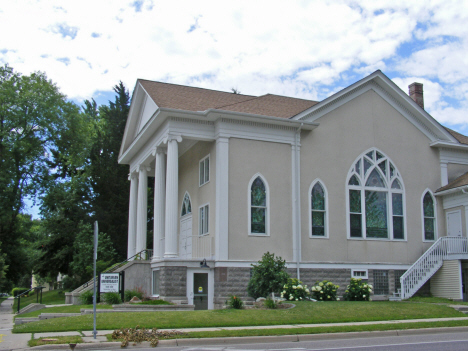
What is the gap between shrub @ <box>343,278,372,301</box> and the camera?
71.1ft

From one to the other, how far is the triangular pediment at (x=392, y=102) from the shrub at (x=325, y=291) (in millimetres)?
7643

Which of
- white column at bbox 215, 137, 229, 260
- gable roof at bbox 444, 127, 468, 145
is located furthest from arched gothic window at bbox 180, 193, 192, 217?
gable roof at bbox 444, 127, 468, 145

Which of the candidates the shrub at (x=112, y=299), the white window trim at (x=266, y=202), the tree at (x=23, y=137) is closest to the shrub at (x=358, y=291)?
the white window trim at (x=266, y=202)

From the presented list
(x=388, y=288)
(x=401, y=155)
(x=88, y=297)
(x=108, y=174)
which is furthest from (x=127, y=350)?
(x=108, y=174)

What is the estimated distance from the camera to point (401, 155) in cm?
2552

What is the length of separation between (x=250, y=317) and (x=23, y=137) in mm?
34192

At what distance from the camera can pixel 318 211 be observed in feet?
76.8

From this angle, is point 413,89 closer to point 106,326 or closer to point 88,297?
point 88,297

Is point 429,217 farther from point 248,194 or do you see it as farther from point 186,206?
point 186,206

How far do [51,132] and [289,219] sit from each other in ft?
91.9

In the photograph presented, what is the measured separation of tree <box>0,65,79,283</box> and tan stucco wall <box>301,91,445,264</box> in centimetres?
2699

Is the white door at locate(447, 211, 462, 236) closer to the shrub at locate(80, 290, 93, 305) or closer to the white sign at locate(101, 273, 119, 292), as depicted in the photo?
the shrub at locate(80, 290, 93, 305)

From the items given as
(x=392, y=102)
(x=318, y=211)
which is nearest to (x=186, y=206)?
(x=318, y=211)

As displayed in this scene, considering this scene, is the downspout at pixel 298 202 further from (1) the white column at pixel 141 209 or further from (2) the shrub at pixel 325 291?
(1) the white column at pixel 141 209
